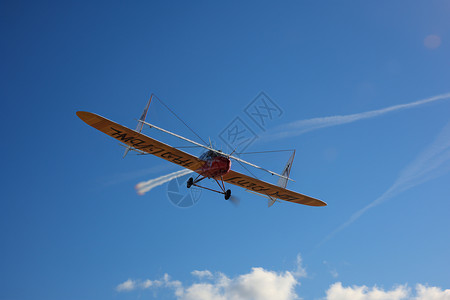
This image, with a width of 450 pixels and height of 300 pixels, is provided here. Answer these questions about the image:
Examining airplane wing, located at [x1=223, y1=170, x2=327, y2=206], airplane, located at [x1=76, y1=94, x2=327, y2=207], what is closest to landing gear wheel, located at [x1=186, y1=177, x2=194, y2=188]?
airplane, located at [x1=76, y1=94, x2=327, y2=207]

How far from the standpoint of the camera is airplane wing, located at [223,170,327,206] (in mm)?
30144

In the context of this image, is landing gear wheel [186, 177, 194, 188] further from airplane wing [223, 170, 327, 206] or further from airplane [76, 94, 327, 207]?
airplane wing [223, 170, 327, 206]

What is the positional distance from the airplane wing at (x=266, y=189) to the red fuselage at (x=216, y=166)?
4.95 metres

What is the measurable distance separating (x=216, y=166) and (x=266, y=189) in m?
9.37

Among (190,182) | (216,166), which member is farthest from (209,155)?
(190,182)

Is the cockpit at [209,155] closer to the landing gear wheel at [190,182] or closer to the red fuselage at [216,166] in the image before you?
the red fuselage at [216,166]

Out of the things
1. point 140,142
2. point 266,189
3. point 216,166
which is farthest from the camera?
point 266,189

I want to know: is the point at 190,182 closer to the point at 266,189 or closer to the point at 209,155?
the point at 209,155

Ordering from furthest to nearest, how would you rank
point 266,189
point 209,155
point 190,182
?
1. point 266,189
2. point 190,182
3. point 209,155

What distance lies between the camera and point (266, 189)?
31781 mm

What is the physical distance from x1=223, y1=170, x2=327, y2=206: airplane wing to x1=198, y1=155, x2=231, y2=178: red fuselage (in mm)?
4955

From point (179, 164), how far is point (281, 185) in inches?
378

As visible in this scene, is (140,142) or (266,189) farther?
(266,189)

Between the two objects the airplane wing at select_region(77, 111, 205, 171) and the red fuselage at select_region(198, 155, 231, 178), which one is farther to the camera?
the red fuselage at select_region(198, 155, 231, 178)
